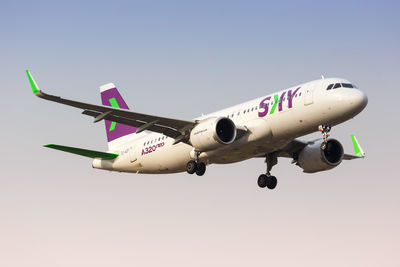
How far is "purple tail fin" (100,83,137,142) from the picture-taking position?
46.2m

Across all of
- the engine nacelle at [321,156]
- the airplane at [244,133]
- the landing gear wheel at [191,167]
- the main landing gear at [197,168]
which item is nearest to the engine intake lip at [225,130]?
the airplane at [244,133]

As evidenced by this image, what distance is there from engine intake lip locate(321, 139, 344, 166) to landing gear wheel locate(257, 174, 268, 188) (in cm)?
386

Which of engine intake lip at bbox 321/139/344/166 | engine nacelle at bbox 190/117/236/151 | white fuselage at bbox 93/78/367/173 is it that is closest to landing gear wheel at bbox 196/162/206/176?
white fuselage at bbox 93/78/367/173

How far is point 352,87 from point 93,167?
1683 centimetres

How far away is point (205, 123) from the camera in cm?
3719

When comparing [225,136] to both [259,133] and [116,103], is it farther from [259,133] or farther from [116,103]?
[116,103]

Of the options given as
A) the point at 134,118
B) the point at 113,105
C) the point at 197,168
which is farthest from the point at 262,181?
the point at 113,105

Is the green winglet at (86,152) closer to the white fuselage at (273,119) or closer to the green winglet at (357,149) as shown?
the white fuselage at (273,119)

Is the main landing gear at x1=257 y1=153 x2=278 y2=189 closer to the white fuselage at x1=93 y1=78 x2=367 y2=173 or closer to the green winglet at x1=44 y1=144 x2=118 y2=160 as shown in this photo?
the white fuselage at x1=93 y1=78 x2=367 y2=173

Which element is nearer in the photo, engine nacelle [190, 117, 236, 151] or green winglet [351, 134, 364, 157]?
engine nacelle [190, 117, 236, 151]

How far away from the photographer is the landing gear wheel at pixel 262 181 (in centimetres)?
4222

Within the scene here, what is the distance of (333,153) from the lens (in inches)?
1598

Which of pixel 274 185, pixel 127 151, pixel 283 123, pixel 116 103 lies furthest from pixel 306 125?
pixel 116 103

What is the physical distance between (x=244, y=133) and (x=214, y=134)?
1.55m
